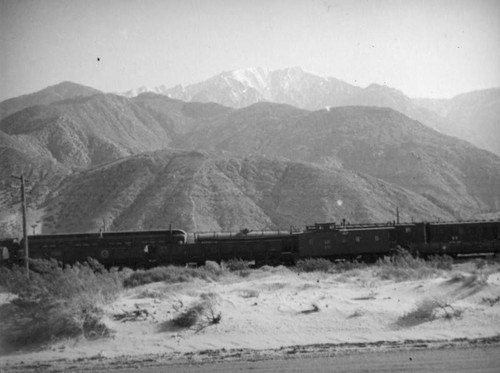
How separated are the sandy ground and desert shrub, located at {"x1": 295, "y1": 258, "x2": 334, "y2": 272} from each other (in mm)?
9273

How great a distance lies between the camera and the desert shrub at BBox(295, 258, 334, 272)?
31.5 meters

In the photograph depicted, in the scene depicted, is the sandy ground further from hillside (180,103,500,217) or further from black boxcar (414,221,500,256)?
hillside (180,103,500,217)

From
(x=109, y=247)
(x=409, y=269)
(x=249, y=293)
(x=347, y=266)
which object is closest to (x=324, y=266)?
(x=347, y=266)

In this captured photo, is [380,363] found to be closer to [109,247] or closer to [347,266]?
[347,266]

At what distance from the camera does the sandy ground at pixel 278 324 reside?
14711mm

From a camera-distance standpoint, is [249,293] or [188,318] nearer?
[188,318]

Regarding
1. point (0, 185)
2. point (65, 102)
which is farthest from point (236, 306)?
point (65, 102)

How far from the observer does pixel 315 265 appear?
1253 inches

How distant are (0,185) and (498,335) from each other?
9533 cm

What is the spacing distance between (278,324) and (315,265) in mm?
15322

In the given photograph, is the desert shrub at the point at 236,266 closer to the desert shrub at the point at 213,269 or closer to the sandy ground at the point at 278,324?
the desert shrub at the point at 213,269

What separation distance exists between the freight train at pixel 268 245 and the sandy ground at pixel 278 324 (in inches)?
515

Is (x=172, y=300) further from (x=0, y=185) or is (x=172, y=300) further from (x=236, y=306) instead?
(x=0, y=185)

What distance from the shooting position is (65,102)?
167 meters
